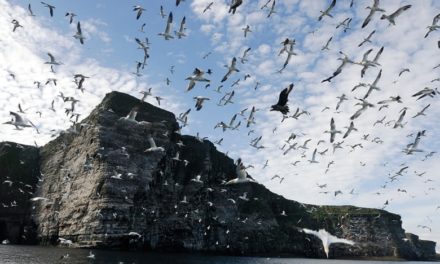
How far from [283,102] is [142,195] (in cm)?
7256

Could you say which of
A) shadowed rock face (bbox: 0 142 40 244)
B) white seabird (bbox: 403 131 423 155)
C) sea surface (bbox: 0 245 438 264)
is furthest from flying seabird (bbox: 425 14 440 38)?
shadowed rock face (bbox: 0 142 40 244)

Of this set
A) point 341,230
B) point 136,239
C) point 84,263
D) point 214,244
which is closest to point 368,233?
point 341,230

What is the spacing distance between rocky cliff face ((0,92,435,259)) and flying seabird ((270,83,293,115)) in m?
41.3

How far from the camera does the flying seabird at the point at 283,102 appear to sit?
17.2m

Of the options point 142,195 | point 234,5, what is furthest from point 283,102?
point 142,195

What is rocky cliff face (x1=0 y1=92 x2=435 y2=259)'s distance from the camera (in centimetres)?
8119

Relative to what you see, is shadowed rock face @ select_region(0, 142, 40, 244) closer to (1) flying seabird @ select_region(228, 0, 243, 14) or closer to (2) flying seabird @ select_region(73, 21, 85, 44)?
(2) flying seabird @ select_region(73, 21, 85, 44)

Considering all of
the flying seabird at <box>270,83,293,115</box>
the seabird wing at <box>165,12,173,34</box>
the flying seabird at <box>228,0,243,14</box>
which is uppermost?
the seabird wing at <box>165,12,173,34</box>

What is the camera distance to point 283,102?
1755 cm

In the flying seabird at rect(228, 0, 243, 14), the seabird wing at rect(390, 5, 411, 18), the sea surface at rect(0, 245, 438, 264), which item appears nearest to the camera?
the flying seabird at rect(228, 0, 243, 14)

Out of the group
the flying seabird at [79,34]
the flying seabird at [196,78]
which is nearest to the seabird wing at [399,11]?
the flying seabird at [196,78]

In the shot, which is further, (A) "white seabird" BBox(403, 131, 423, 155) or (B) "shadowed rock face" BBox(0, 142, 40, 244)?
(B) "shadowed rock face" BBox(0, 142, 40, 244)

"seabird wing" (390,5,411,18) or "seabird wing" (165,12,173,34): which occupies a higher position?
"seabird wing" (165,12,173,34)

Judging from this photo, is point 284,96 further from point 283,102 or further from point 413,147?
point 413,147
